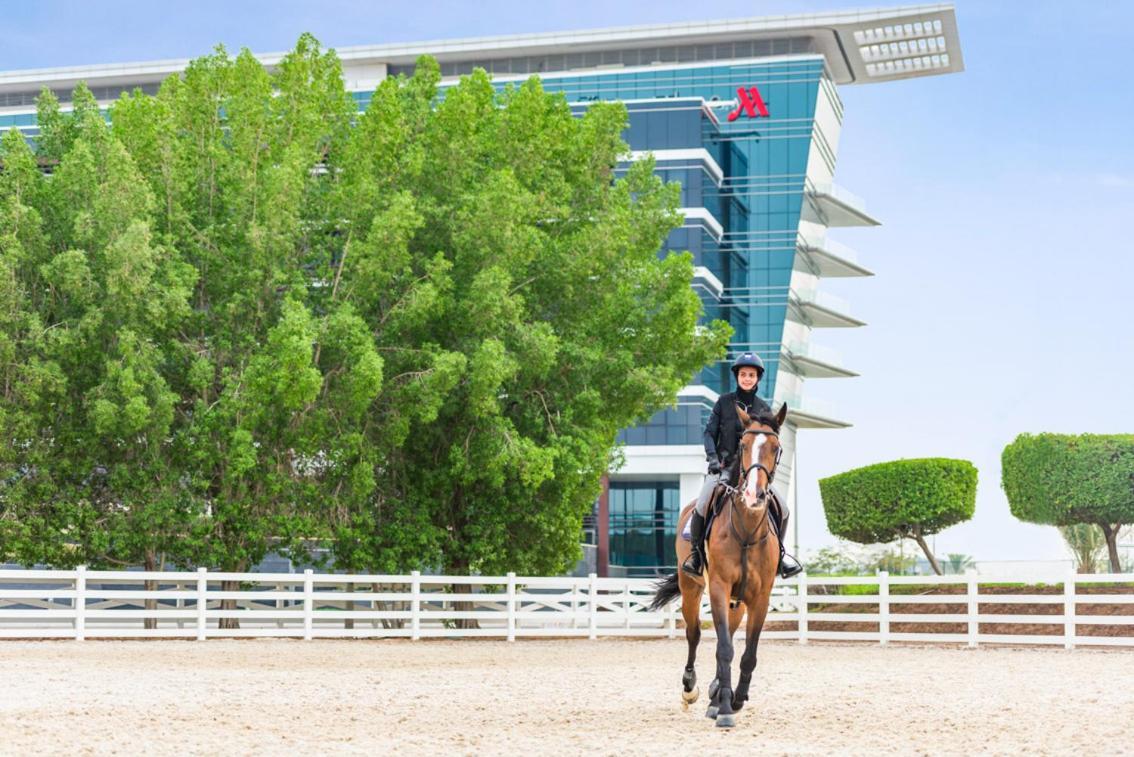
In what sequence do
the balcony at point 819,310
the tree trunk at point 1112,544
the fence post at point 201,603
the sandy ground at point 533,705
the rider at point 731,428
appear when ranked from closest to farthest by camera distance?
the sandy ground at point 533,705 → the rider at point 731,428 → the fence post at point 201,603 → the tree trunk at point 1112,544 → the balcony at point 819,310

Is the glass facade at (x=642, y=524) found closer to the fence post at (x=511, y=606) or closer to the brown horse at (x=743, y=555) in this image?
the fence post at (x=511, y=606)

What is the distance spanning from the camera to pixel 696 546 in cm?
1405

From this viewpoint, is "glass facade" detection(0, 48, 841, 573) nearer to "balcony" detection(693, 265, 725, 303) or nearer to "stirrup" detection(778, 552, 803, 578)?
"balcony" detection(693, 265, 725, 303)

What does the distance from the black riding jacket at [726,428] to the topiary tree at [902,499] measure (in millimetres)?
41375

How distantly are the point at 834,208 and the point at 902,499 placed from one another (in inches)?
1342

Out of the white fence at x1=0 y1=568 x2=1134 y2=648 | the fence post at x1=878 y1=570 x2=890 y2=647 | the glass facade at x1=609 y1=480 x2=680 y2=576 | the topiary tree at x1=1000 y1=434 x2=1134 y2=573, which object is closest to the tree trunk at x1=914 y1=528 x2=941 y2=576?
the topiary tree at x1=1000 y1=434 x2=1134 y2=573

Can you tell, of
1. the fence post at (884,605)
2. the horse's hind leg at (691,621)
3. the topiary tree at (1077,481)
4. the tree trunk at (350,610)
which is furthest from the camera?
the topiary tree at (1077,481)

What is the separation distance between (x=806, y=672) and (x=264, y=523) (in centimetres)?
1497

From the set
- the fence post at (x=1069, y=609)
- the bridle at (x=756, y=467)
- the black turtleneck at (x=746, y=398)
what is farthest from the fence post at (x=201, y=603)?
the bridle at (x=756, y=467)

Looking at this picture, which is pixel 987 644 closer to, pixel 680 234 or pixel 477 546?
pixel 477 546

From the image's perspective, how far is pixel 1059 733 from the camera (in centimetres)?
1216

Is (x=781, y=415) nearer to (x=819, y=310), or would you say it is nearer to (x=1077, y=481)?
(x=1077, y=481)

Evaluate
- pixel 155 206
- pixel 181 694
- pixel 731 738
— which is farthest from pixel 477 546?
pixel 731 738

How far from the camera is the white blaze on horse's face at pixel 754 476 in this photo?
494 inches
